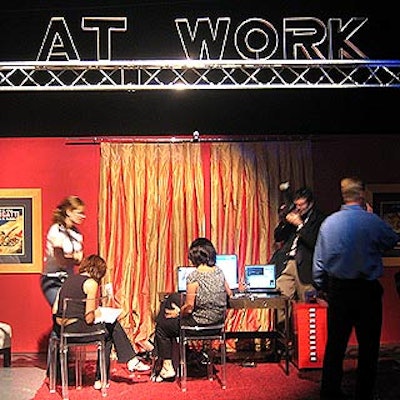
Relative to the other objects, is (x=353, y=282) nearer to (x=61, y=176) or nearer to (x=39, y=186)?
(x=61, y=176)

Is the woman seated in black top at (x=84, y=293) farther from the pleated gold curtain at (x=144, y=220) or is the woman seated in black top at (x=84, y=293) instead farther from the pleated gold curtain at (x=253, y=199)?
the pleated gold curtain at (x=253, y=199)

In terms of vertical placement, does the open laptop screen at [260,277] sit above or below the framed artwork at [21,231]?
below

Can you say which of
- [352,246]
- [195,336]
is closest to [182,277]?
[195,336]

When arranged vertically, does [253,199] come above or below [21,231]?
above

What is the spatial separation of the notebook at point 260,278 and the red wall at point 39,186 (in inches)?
60.2

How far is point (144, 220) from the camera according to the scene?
832cm

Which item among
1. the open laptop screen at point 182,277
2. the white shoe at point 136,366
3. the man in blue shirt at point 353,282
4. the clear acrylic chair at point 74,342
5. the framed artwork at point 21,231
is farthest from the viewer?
the framed artwork at point 21,231

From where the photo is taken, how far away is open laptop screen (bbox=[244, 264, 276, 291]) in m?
7.90

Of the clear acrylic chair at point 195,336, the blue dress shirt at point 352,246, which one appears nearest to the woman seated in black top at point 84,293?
the clear acrylic chair at point 195,336

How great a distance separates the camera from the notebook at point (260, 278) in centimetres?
790

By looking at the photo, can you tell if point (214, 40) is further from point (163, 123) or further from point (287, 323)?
point (287, 323)

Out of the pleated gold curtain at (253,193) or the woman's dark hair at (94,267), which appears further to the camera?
the pleated gold curtain at (253,193)

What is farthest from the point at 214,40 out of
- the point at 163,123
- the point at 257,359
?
the point at 257,359

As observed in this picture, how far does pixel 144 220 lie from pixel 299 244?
146 centimetres
